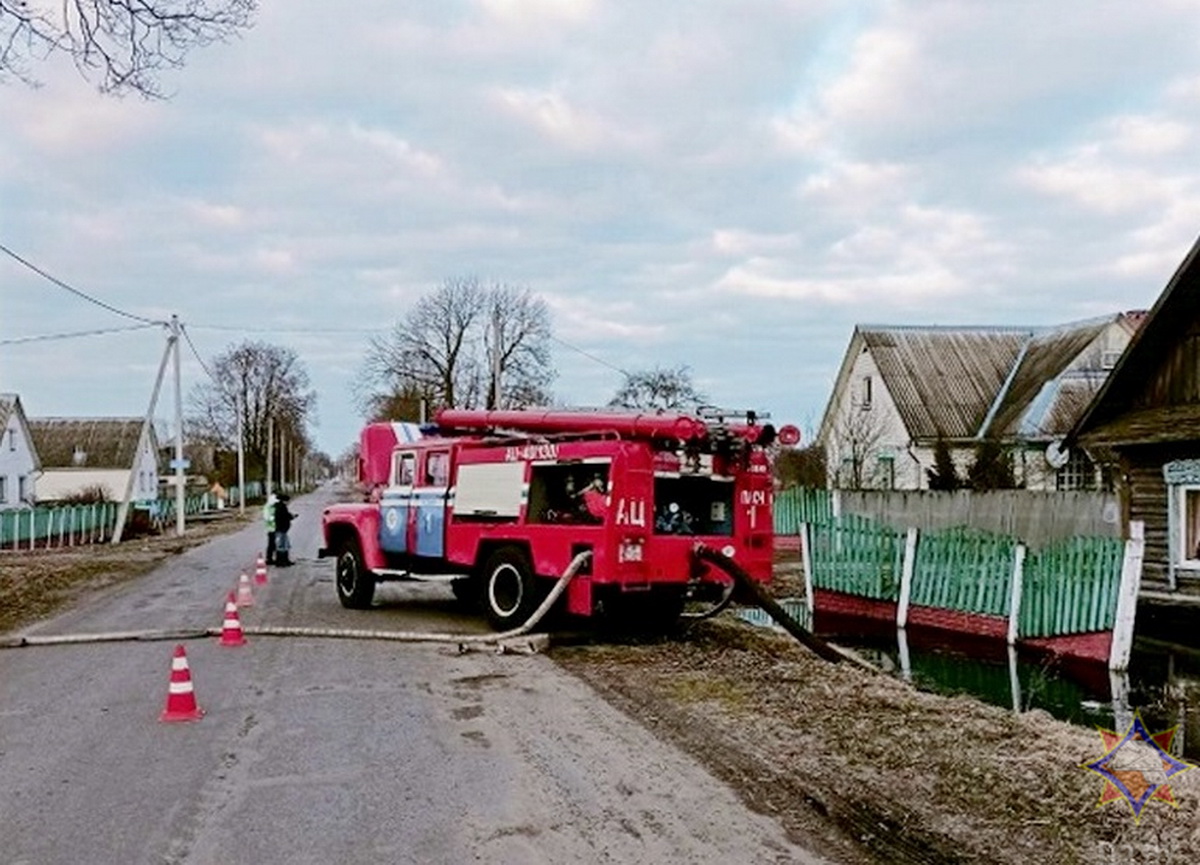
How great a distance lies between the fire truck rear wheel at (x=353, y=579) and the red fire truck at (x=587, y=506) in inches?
33.5

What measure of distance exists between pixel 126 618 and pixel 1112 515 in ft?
55.8

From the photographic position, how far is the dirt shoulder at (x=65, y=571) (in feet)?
58.9

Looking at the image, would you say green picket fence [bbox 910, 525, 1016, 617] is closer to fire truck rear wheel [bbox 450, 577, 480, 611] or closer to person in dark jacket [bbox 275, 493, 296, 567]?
fire truck rear wheel [bbox 450, 577, 480, 611]

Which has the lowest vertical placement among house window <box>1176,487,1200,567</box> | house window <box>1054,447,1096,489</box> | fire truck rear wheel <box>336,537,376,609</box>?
fire truck rear wheel <box>336,537,376,609</box>

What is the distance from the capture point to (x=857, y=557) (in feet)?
65.5

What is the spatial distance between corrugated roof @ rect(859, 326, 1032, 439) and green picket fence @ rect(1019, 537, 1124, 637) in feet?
67.4

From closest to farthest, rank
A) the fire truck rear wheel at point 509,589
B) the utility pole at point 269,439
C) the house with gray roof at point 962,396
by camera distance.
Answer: the fire truck rear wheel at point 509,589
the house with gray roof at point 962,396
the utility pole at point 269,439

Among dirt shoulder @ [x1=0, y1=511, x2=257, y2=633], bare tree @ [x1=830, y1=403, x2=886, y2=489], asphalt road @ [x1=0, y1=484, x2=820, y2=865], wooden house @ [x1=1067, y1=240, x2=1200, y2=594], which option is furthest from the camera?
bare tree @ [x1=830, y1=403, x2=886, y2=489]

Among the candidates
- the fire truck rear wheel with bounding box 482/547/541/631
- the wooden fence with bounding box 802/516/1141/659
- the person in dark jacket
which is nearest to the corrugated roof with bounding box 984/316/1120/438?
the wooden fence with bounding box 802/516/1141/659

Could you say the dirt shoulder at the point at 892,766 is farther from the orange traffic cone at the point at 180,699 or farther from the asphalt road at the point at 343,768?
the orange traffic cone at the point at 180,699

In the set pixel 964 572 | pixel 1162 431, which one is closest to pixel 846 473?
pixel 1162 431

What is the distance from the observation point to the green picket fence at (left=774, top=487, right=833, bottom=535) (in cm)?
2761

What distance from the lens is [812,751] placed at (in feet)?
25.8

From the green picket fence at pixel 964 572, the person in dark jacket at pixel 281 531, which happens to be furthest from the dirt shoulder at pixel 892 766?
the person in dark jacket at pixel 281 531
